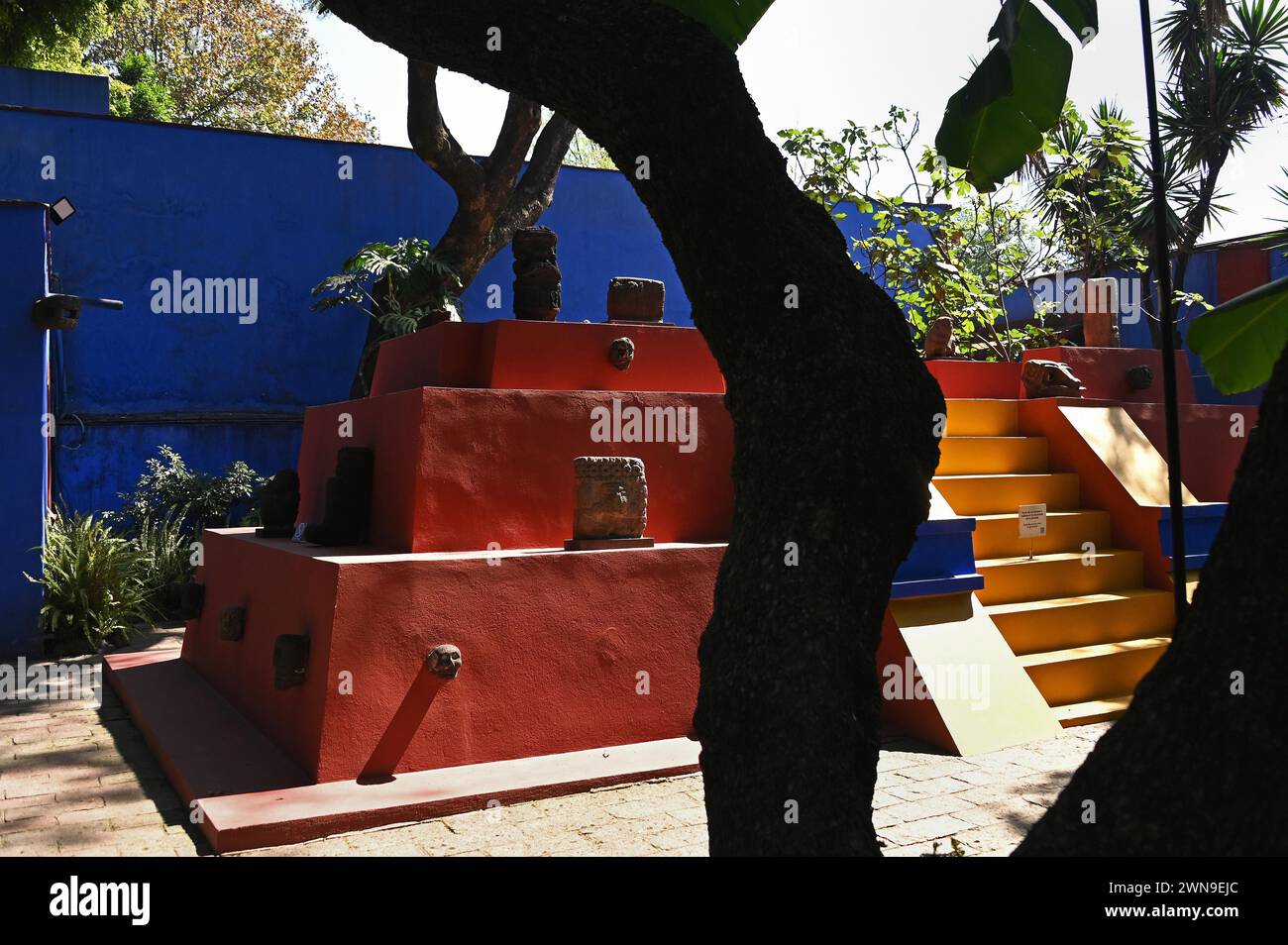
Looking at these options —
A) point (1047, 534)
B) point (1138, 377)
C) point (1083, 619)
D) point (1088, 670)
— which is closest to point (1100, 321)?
point (1138, 377)

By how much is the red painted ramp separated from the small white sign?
301 centimetres

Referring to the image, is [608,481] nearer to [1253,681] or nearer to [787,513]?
[787,513]

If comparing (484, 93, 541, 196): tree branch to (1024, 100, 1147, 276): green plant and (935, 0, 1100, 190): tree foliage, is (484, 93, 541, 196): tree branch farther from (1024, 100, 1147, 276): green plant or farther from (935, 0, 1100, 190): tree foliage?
(935, 0, 1100, 190): tree foliage

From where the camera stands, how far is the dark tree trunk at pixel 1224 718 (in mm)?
1705

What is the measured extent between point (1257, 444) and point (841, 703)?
37.8 inches

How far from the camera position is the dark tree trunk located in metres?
1.71

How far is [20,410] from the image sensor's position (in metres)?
9.06

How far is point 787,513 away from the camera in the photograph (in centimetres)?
247

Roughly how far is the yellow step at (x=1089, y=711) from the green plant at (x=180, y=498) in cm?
891

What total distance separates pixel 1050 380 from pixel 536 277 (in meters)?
4.68

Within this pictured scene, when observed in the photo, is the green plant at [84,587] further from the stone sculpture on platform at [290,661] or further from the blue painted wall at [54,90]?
the blue painted wall at [54,90]

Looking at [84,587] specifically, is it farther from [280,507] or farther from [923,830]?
[923,830]

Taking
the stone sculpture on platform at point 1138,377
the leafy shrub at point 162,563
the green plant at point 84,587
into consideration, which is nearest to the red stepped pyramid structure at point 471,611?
the green plant at point 84,587

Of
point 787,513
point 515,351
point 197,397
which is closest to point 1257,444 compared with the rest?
point 787,513
